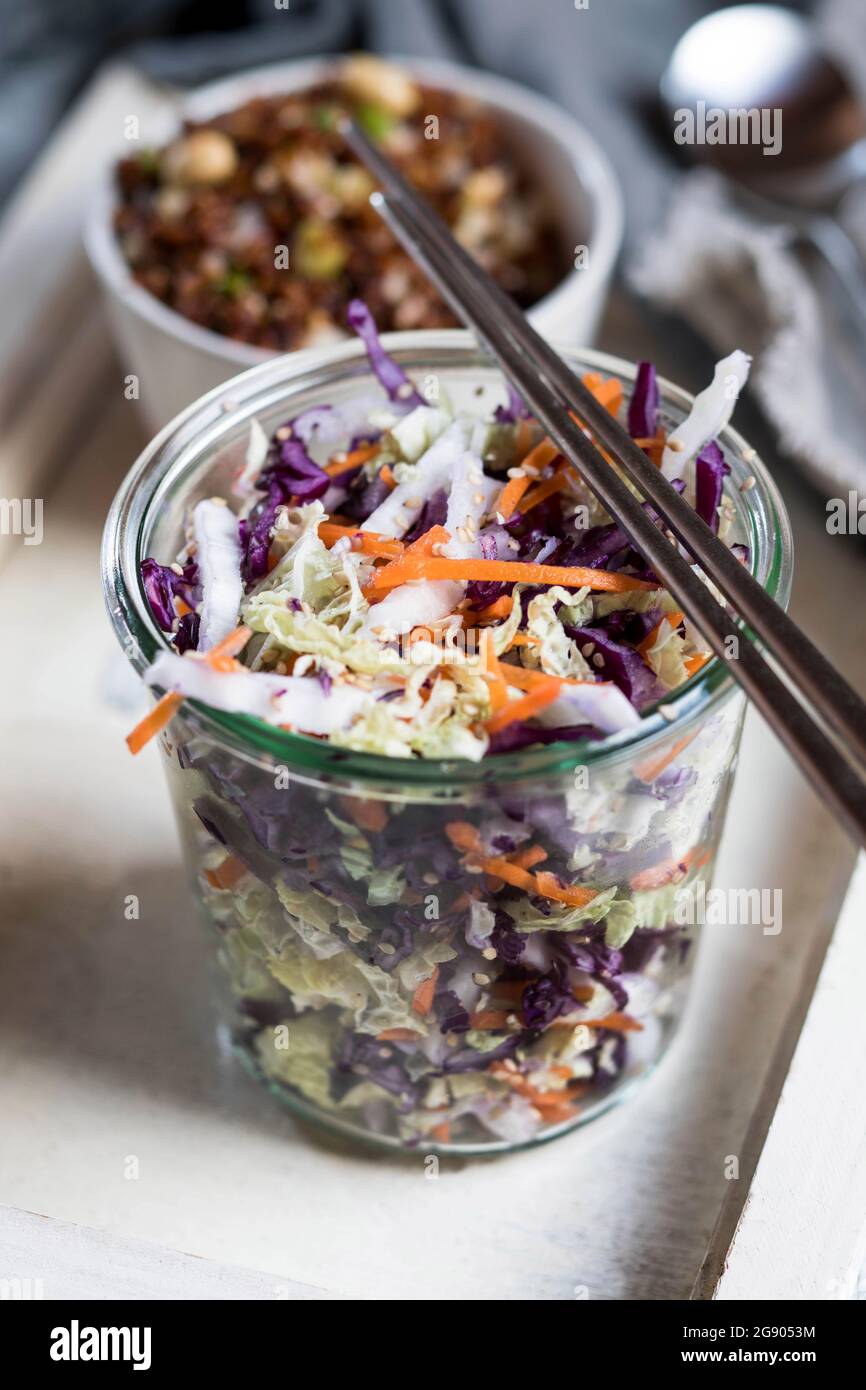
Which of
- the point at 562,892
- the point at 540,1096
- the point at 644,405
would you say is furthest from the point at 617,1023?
the point at 644,405

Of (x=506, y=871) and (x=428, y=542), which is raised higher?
(x=428, y=542)

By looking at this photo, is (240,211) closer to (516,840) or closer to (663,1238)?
(516,840)

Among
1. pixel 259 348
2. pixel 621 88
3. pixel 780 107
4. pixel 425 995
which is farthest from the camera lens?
pixel 621 88

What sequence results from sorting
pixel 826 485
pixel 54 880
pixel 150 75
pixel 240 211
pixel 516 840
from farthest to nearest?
pixel 150 75, pixel 240 211, pixel 826 485, pixel 54 880, pixel 516 840

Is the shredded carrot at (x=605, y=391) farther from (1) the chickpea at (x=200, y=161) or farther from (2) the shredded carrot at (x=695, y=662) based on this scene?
(1) the chickpea at (x=200, y=161)

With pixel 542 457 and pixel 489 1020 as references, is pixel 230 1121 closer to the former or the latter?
pixel 489 1020
